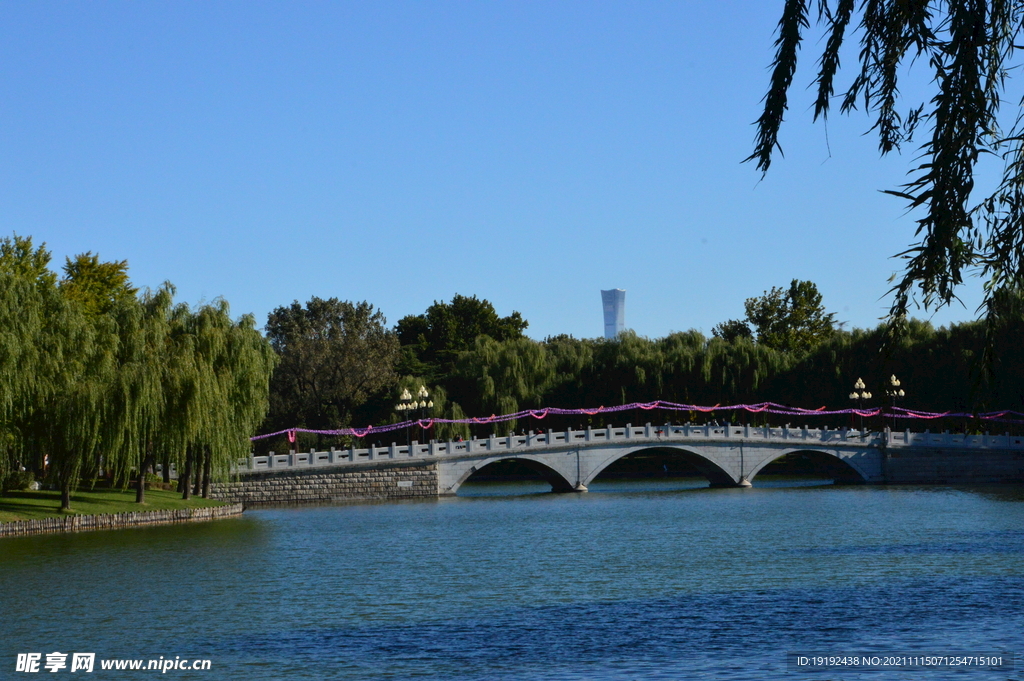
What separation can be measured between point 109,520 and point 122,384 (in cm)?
393

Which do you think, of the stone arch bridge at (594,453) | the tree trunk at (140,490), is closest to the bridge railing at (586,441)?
the stone arch bridge at (594,453)

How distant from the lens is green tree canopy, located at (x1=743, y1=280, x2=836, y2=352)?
66.1 meters

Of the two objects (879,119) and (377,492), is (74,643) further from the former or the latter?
(377,492)

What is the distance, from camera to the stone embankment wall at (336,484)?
40.6 m

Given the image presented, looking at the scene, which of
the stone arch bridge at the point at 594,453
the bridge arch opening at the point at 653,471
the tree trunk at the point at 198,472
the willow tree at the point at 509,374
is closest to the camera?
the tree trunk at the point at 198,472

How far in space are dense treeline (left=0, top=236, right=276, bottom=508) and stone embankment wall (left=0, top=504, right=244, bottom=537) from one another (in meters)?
0.83

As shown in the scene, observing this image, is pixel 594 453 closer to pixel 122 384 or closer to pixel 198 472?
pixel 198 472

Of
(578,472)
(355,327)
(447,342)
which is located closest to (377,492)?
(578,472)

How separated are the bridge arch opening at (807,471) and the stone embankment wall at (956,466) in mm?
1860

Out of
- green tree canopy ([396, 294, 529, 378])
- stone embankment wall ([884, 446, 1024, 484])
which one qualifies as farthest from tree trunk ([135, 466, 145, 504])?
green tree canopy ([396, 294, 529, 378])

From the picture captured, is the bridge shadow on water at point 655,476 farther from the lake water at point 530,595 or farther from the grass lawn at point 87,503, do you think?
the lake water at point 530,595

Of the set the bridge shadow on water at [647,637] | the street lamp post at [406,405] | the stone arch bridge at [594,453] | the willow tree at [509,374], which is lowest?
the bridge shadow on water at [647,637]

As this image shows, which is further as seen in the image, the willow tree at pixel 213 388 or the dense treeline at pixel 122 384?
the willow tree at pixel 213 388

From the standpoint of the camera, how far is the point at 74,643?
591 inches
